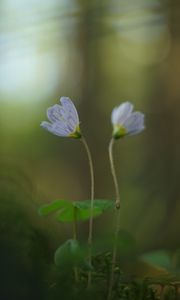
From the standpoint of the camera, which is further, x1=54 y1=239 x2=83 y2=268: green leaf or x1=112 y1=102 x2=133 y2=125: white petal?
x1=112 y1=102 x2=133 y2=125: white petal

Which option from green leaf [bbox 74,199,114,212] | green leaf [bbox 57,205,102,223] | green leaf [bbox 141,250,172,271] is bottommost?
green leaf [bbox 141,250,172,271]

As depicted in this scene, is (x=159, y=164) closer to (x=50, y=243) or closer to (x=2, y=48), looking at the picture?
Answer: (x=2, y=48)

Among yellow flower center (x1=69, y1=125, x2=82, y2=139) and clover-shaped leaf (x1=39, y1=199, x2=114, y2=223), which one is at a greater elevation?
yellow flower center (x1=69, y1=125, x2=82, y2=139)

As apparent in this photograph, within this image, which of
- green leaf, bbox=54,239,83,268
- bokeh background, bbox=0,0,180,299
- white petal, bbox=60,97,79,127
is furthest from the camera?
bokeh background, bbox=0,0,180,299

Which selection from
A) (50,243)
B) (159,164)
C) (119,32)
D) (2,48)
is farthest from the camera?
(119,32)

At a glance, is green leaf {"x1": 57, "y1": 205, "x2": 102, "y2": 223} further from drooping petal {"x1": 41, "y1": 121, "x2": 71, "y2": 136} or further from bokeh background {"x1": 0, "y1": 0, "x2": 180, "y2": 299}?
bokeh background {"x1": 0, "y1": 0, "x2": 180, "y2": 299}

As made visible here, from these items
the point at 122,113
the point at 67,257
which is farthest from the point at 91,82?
the point at 67,257

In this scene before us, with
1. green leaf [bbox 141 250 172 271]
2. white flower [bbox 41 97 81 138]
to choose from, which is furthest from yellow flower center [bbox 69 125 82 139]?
green leaf [bbox 141 250 172 271]

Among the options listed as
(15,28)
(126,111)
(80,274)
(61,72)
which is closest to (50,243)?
(80,274)

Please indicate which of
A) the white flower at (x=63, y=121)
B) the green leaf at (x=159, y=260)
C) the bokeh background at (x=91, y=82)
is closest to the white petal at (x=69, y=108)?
the white flower at (x=63, y=121)
